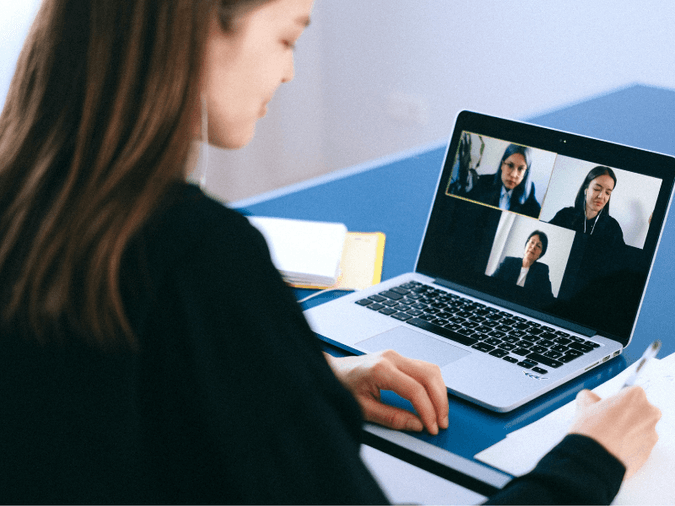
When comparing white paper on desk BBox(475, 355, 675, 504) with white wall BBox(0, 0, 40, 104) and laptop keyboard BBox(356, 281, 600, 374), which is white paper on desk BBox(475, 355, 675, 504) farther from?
white wall BBox(0, 0, 40, 104)

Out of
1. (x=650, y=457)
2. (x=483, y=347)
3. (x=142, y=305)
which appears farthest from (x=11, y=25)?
(x=650, y=457)

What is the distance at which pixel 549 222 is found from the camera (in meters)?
1.05

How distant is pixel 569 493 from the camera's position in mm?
700

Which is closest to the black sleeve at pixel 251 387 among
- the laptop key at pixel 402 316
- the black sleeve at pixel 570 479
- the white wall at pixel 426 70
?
the black sleeve at pixel 570 479

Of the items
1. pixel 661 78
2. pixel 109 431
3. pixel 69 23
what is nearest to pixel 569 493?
pixel 109 431

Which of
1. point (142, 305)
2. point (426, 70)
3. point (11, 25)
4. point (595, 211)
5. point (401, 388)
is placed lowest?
point (401, 388)

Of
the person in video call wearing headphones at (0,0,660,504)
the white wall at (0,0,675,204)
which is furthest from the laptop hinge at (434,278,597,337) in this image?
the white wall at (0,0,675,204)

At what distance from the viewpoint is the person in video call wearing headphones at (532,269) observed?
105 cm

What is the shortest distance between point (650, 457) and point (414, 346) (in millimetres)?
309

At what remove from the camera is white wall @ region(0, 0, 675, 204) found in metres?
2.93

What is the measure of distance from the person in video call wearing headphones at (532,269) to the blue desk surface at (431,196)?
0.14 meters

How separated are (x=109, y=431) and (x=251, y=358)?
116mm

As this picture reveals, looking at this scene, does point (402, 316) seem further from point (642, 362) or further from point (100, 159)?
point (100, 159)

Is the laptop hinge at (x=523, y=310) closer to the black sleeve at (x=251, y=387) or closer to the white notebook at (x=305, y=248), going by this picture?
the white notebook at (x=305, y=248)
